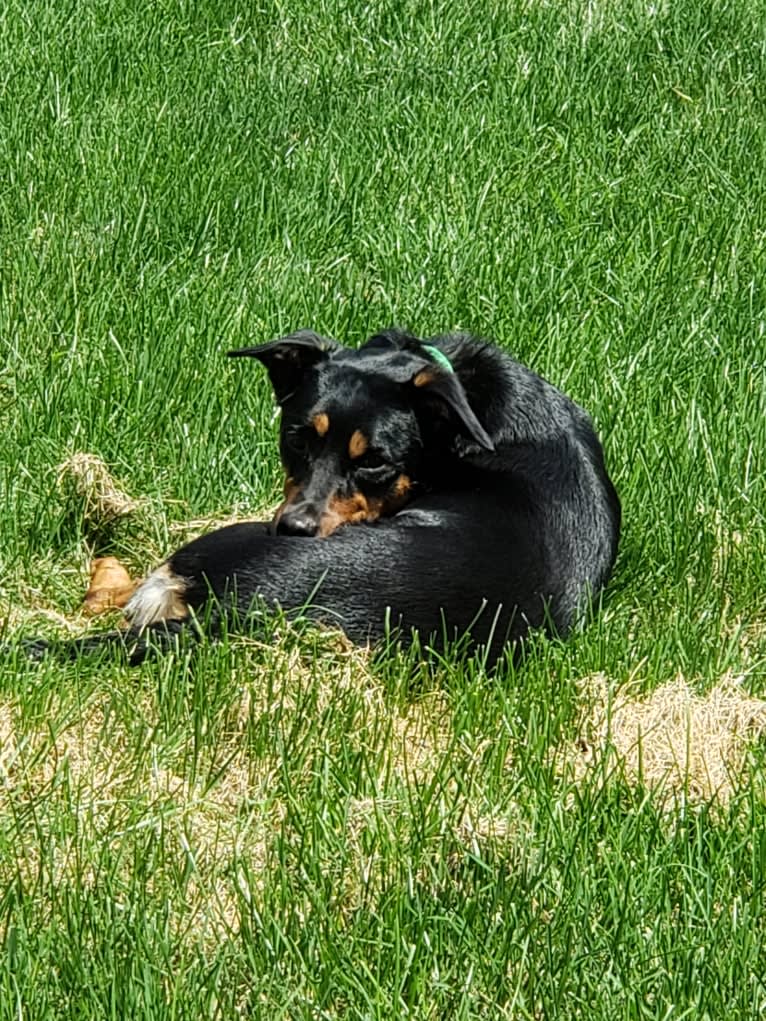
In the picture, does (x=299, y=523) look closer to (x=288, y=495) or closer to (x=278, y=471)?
(x=288, y=495)

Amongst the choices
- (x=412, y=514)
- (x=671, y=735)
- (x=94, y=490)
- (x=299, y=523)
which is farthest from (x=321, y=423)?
(x=671, y=735)

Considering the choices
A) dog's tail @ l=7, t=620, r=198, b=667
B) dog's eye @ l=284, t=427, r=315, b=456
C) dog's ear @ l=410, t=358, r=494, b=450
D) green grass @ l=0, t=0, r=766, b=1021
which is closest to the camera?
green grass @ l=0, t=0, r=766, b=1021

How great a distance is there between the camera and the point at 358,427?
483 centimetres

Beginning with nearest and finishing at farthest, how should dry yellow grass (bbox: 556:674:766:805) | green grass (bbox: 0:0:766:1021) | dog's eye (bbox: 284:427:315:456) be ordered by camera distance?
1. green grass (bbox: 0:0:766:1021)
2. dry yellow grass (bbox: 556:674:766:805)
3. dog's eye (bbox: 284:427:315:456)

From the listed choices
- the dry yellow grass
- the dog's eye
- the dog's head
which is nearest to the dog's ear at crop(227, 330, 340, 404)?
the dog's head

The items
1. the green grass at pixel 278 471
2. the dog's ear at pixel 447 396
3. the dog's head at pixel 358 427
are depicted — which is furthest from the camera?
the dog's head at pixel 358 427

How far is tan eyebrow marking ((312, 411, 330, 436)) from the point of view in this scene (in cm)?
484

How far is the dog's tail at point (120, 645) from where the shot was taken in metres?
4.13

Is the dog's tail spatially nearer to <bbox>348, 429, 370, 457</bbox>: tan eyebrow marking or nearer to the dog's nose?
the dog's nose

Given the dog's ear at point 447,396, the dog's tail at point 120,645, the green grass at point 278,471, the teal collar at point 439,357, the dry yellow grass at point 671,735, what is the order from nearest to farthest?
the green grass at point 278,471 → the dry yellow grass at point 671,735 → the dog's tail at point 120,645 → the dog's ear at point 447,396 → the teal collar at point 439,357

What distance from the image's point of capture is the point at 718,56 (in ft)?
27.1

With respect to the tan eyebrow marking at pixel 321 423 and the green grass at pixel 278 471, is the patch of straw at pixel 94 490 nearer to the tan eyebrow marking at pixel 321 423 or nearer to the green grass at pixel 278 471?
the green grass at pixel 278 471

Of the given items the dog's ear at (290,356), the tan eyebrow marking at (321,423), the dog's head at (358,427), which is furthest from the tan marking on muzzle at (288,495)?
the dog's ear at (290,356)

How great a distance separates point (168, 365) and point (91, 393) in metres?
0.30
